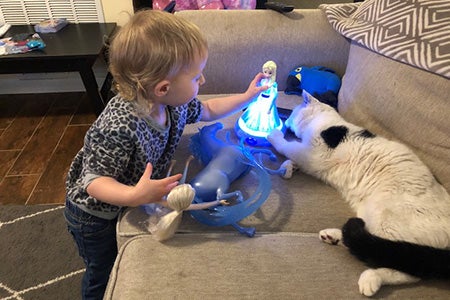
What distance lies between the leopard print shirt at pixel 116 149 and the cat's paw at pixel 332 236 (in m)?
0.46

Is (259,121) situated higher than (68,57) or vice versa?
(259,121)

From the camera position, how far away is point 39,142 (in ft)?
6.22

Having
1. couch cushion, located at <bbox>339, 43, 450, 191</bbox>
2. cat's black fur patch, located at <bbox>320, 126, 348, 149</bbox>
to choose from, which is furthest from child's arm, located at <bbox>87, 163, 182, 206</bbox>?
couch cushion, located at <bbox>339, 43, 450, 191</bbox>

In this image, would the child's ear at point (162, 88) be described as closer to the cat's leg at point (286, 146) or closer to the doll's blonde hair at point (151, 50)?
the doll's blonde hair at point (151, 50)

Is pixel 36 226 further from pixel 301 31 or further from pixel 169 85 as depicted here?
pixel 301 31

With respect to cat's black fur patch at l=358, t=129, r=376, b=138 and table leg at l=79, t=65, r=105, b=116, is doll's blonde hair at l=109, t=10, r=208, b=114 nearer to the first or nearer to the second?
cat's black fur patch at l=358, t=129, r=376, b=138

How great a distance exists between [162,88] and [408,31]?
0.74 m

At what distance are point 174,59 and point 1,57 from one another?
140 centimetres

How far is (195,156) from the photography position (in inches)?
41.8

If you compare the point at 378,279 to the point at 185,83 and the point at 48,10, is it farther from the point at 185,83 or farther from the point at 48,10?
the point at 48,10

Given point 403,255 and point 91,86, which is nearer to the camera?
point 403,255

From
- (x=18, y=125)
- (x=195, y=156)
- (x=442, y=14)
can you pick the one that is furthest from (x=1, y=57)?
(x=442, y=14)

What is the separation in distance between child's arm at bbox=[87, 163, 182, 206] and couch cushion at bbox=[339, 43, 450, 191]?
2.22ft

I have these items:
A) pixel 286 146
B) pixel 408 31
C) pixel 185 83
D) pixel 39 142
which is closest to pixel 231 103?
pixel 286 146
